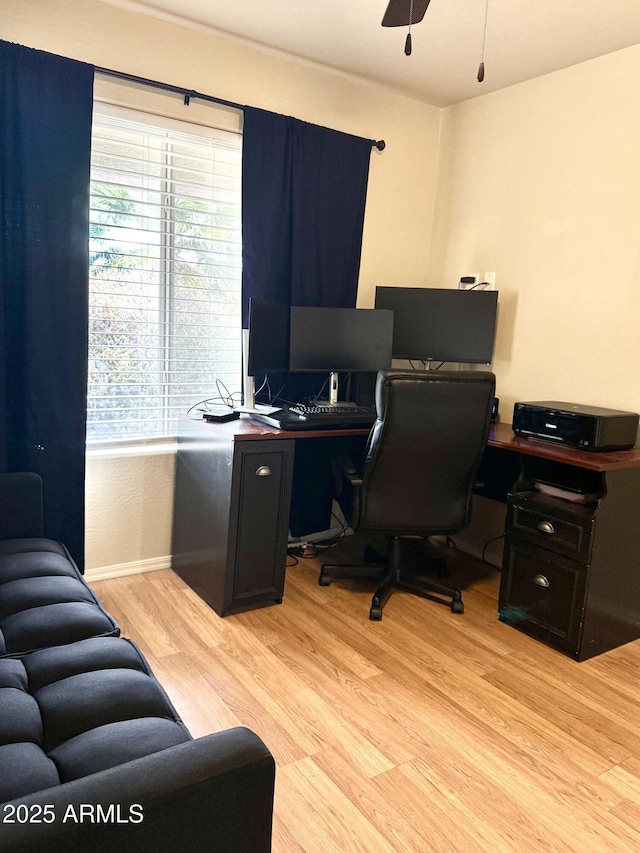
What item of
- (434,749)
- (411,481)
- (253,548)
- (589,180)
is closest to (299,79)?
(589,180)

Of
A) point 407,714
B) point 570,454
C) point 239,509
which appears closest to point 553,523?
point 570,454

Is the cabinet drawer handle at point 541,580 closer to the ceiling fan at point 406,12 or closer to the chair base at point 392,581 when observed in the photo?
the chair base at point 392,581

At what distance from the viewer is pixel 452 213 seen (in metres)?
3.82

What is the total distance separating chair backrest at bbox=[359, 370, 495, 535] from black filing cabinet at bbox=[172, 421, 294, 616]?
39 cm

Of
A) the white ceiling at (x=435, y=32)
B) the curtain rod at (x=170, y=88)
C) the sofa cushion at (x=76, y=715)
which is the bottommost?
the sofa cushion at (x=76, y=715)

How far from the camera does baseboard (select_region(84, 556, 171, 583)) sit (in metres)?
3.04

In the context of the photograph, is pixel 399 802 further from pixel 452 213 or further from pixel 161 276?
pixel 452 213

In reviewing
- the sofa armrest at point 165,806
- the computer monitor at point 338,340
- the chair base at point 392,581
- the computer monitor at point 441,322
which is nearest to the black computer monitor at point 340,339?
the computer monitor at point 338,340

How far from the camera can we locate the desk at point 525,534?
8.25 ft

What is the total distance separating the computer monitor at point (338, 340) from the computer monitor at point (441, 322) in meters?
0.14

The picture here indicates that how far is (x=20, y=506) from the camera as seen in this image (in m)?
2.34

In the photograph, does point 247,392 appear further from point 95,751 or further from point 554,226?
point 95,751

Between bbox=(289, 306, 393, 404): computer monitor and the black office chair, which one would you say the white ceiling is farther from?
the black office chair

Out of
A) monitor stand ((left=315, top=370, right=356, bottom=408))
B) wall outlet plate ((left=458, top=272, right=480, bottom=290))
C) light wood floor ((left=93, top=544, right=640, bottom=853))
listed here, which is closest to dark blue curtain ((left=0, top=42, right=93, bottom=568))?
light wood floor ((left=93, top=544, right=640, bottom=853))
